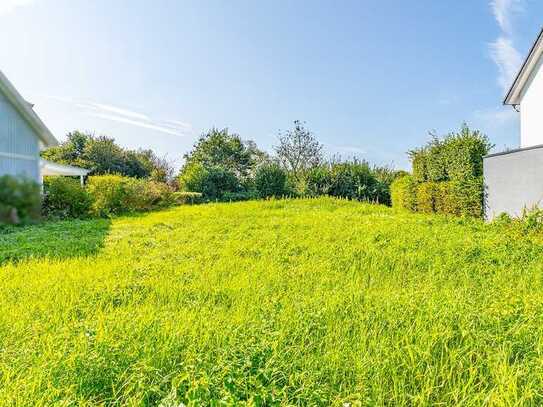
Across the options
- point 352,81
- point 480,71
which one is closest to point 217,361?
point 480,71

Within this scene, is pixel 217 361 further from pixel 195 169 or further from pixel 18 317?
pixel 195 169

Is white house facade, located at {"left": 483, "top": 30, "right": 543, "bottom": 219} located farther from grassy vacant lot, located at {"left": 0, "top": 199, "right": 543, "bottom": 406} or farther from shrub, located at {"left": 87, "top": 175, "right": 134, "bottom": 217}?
shrub, located at {"left": 87, "top": 175, "right": 134, "bottom": 217}

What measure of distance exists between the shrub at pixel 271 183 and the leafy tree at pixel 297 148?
6.43 m

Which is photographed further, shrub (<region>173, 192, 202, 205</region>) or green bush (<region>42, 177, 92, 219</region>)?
shrub (<region>173, 192, 202, 205</region>)

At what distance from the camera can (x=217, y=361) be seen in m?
2.24

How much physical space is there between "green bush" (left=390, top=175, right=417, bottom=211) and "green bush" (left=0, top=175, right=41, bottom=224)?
12.8m

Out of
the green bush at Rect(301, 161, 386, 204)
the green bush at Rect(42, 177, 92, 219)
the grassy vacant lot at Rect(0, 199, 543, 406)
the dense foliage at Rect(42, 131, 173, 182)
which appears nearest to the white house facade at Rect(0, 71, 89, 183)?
the green bush at Rect(42, 177, 92, 219)

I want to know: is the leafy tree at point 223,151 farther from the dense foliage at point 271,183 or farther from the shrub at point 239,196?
the dense foliage at point 271,183

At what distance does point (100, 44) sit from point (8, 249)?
5.68 m

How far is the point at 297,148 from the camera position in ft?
92.3

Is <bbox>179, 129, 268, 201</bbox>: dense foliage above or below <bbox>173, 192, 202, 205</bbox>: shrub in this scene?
above

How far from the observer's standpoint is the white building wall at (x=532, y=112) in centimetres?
1057

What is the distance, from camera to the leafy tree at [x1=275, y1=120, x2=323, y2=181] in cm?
2794

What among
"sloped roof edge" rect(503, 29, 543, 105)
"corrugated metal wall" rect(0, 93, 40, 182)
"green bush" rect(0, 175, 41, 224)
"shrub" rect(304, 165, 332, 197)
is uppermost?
"sloped roof edge" rect(503, 29, 543, 105)
